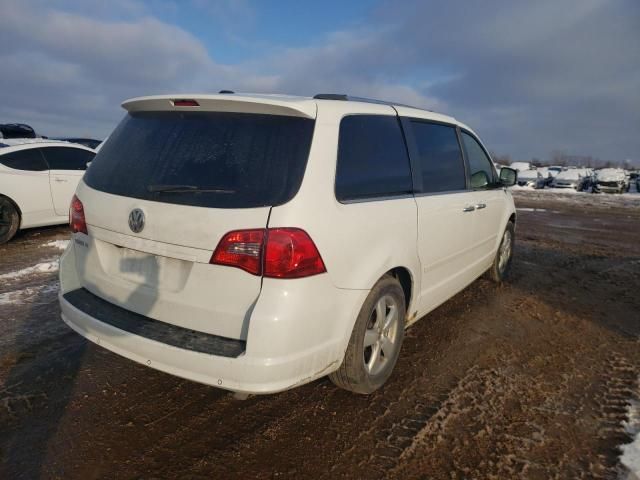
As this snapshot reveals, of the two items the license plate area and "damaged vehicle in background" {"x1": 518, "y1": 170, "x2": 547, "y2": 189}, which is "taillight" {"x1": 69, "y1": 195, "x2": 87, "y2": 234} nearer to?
the license plate area

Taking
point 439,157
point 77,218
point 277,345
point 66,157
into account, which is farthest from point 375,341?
point 66,157

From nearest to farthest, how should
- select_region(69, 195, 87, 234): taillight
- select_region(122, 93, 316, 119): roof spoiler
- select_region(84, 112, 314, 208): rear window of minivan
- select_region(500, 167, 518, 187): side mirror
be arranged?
select_region(84, 112, 314, 208): rear window of minivan, select_region(122, 93, 316, 119): roof spoiler, select_region(69, 195, 87, 234): taillight, select_region(500, 167, 518, 187): side mirror

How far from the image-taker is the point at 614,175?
27.5 meters

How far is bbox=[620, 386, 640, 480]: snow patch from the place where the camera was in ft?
7.11

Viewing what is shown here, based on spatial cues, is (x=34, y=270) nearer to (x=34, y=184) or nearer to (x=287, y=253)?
(x=34, y=184)

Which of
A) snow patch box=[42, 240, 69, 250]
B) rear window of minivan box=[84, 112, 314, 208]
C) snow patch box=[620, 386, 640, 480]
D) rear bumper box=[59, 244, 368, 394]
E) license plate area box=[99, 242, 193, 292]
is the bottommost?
snow patch box=[620, 386, 640, 480]

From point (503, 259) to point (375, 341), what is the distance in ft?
10.8

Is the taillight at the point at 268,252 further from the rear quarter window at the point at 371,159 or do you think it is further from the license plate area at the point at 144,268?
the rear quarter window at the point at 371,159

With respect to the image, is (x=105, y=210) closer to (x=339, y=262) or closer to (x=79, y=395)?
(x=79, y=395)

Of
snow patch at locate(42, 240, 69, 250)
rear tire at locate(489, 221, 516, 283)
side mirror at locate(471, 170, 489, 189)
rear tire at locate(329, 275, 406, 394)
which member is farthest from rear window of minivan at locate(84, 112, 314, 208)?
snow patch at locate(42, 240, 69, 250)

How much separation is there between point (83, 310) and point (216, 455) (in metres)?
1.15

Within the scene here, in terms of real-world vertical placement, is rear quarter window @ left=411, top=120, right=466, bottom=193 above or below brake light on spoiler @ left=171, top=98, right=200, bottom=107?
below

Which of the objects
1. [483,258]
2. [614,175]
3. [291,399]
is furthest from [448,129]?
[614,175]

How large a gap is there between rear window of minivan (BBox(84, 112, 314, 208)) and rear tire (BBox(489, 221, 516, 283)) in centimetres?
374
